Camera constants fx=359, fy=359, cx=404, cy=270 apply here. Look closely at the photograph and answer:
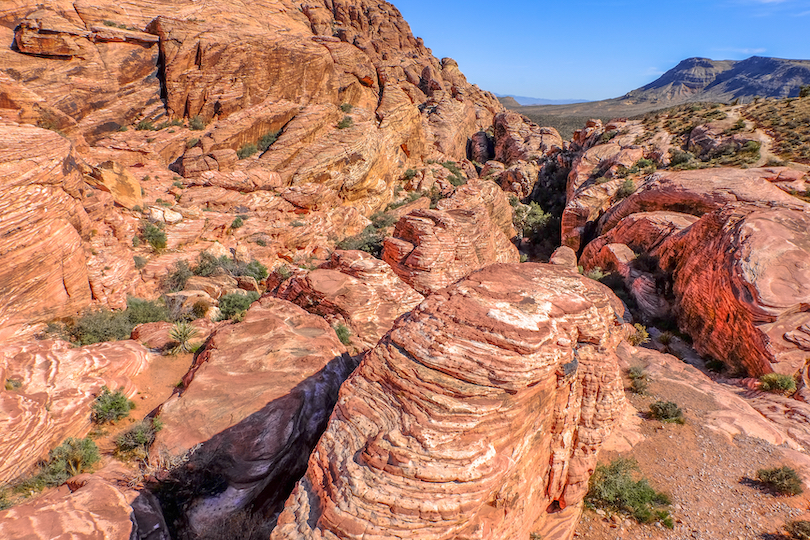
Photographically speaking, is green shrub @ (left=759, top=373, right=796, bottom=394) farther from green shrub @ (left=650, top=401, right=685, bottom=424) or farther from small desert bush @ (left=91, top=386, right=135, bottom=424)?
small desert bush @ (left=91, top=386, right=135, bottom=424)

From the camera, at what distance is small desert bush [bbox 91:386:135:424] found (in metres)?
9.33

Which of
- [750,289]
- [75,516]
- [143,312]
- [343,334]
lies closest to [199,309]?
[143,312]

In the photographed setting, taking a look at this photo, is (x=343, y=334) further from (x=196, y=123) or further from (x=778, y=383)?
(x=196, y=123)

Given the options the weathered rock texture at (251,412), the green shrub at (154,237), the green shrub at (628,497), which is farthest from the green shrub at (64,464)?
the green shrub at (154,237)

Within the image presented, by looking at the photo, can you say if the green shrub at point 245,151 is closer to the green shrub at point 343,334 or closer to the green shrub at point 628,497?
the green shrub at point 343,334

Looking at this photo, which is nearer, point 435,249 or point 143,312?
point 143,312

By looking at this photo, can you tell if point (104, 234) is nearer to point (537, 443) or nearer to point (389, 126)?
point (537, 443)

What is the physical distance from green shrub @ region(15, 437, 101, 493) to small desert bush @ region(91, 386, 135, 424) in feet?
2.92

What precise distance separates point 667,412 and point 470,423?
776 centimetres

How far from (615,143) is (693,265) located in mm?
22870

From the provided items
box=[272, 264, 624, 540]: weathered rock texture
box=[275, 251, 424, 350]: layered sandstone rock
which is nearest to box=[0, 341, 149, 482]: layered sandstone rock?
box=[275, 251, 424, 350]: layered sandstone rock

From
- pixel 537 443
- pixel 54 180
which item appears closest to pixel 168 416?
pixel 537 443

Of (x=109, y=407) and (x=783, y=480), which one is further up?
(x=783, y=480)

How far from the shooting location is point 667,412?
9773 mm
